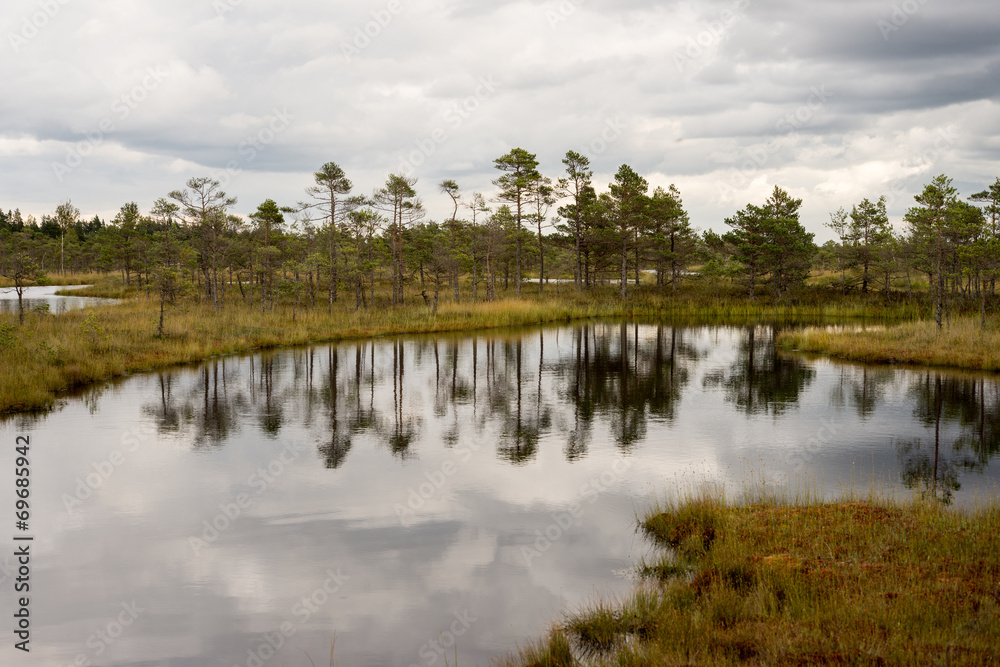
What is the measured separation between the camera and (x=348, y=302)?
198 ft

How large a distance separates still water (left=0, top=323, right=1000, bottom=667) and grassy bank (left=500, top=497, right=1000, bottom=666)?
817mm

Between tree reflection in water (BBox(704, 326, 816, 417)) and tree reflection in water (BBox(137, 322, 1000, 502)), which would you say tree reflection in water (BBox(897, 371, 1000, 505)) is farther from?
tree reflection in water (BBox(704, 326, 816, 417))

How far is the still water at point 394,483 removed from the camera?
7902mm

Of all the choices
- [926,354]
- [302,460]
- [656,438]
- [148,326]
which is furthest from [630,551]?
[148,326]

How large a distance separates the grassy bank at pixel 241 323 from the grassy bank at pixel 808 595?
63.7 feet

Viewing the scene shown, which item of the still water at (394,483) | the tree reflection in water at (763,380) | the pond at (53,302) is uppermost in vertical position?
the pond at (53,302)

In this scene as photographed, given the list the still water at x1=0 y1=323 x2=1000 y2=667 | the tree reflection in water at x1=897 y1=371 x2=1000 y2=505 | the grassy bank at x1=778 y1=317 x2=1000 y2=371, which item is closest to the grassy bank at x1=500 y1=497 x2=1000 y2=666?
the still water at x1=0 y1=323 x2=1000 y2=667

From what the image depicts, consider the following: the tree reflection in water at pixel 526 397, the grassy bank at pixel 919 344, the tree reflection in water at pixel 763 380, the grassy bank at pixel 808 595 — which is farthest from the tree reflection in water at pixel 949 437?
the grassy bank at pixel 919 344

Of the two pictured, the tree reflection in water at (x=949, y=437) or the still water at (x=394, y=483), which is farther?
the tree reflection in water at (x=949, y=437)

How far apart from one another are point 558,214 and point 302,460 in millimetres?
54505

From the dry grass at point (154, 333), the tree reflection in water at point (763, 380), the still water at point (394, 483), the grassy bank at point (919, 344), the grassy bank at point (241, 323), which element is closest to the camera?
the still water at point (394, 483)

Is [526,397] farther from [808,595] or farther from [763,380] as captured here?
[808,595]

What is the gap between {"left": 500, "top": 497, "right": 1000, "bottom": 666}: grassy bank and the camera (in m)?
5.88

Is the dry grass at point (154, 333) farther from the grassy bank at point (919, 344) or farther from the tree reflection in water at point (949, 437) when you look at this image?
the tree reflection in water at point (949, 437)
